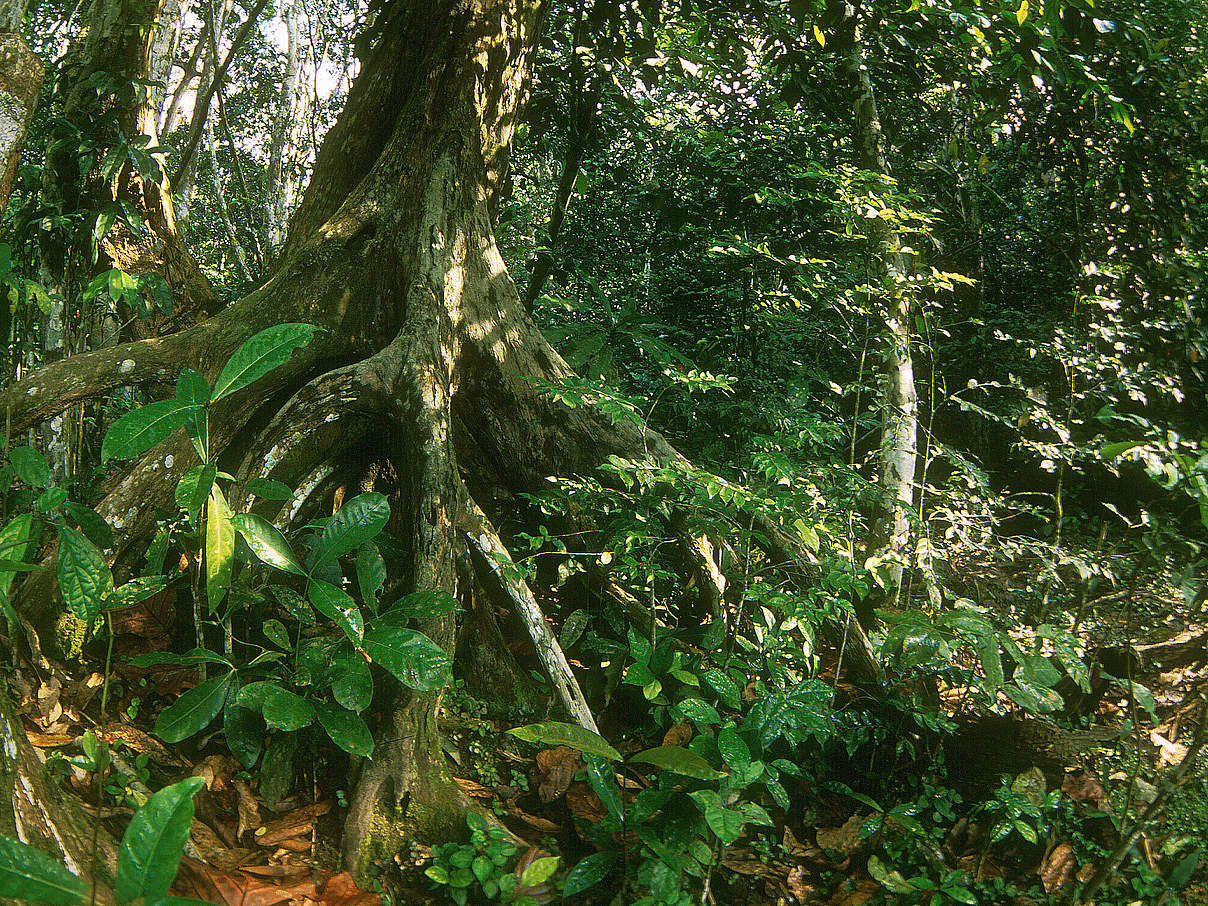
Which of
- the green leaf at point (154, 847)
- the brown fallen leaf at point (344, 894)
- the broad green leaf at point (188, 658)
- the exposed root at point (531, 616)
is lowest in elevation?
the brown fallen leaf at point (344, 894)

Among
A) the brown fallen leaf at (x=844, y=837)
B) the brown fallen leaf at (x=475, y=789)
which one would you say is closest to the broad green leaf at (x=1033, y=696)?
the brown fallen leaf at (x=844, y=837)

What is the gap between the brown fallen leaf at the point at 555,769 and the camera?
8.62 ft

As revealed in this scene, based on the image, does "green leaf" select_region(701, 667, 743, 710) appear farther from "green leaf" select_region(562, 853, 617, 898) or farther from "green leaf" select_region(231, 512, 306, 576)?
"green leaf" select_region(231, 512, 306, 576)

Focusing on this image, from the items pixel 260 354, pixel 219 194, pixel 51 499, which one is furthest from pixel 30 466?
pixel 219 194

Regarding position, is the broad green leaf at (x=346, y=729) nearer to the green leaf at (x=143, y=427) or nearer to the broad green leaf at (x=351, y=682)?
the broad green leaf at (x=351, y=682)

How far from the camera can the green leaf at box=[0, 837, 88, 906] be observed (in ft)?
3.46

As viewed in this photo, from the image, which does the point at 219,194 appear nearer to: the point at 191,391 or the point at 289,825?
the point at 191,391

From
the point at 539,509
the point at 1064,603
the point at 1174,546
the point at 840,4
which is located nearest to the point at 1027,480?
the point at 1064,603

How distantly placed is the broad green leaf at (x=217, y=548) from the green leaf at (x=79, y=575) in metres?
0.25

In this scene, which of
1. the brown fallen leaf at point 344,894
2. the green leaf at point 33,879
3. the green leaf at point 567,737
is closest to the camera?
the green leaf at point 33,879

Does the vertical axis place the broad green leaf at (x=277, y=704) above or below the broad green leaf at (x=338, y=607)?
below

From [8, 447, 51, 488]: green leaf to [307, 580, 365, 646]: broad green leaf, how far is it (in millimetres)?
818

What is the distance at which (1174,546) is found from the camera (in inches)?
159

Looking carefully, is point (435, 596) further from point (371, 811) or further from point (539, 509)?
point (539, 509)
